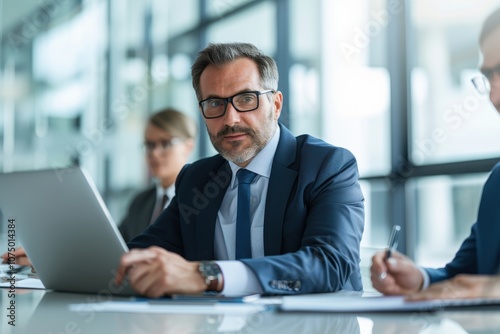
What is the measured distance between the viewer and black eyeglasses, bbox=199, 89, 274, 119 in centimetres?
222

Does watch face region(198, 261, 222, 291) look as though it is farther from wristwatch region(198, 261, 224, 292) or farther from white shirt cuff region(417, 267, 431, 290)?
white shirt cuff region(417, 267, 431, 290)

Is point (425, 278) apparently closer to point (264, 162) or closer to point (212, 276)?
point (212, 276)

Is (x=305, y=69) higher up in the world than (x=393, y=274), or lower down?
higher up

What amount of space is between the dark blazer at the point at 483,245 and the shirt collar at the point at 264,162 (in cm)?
64

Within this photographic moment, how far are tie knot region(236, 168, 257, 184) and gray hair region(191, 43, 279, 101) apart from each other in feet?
0.94

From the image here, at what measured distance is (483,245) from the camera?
1.79 metres

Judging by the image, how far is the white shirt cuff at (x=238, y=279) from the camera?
59.8 inches

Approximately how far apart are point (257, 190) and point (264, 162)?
0.09 meters

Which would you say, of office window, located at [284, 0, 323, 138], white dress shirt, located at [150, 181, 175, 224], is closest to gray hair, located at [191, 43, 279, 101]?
white dress shirt, located at [150, 181, 175, 224]

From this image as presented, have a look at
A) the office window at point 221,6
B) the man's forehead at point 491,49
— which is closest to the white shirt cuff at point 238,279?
the man's forehead at point 491,49

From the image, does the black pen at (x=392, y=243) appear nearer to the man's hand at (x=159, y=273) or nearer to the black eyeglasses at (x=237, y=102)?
the man's hand at (x=159, y=273)

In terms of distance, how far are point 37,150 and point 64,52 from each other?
Result: 1282 mm

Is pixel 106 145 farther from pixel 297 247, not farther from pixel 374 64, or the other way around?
pixel 297 247

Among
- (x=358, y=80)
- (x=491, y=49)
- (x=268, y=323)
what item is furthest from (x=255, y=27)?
(x=268, y=323)
